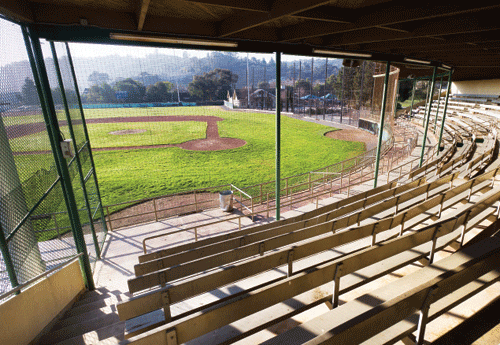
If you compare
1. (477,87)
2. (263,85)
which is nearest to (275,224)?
(477,87)

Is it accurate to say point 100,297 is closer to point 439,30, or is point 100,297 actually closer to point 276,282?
point 276,282

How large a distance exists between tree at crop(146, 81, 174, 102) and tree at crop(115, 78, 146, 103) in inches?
14.2

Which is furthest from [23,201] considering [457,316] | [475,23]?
[475,23]

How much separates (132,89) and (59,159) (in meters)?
3.96

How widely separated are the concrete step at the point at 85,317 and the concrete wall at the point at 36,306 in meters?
0.13

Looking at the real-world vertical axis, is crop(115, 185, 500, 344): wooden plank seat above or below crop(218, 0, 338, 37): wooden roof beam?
below

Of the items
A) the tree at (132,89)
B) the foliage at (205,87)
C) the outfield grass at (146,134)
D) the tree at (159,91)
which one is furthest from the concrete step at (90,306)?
the outfield grass at (146,134)

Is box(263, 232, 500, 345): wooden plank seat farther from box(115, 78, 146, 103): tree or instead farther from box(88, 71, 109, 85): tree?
box(115, 78, 146, 103): tree

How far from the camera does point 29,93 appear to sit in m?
3.54

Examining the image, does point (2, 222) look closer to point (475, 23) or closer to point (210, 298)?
point (210, 298)

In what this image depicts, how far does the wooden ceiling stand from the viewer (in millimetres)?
3160

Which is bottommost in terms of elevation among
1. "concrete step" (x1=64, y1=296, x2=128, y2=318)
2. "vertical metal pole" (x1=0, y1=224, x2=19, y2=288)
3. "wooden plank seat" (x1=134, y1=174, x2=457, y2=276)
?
"concrete step" (x1=64, y1=296, x2=128, y2=318)

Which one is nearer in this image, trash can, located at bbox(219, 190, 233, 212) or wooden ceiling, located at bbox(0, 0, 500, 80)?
wooden ceiling, located at bbox(0, 0, 500, 80)

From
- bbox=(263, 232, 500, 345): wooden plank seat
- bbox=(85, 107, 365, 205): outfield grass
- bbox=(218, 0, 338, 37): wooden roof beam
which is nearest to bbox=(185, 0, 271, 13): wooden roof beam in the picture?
bbox=(218, 0, 338, 37): wooden roof beam
